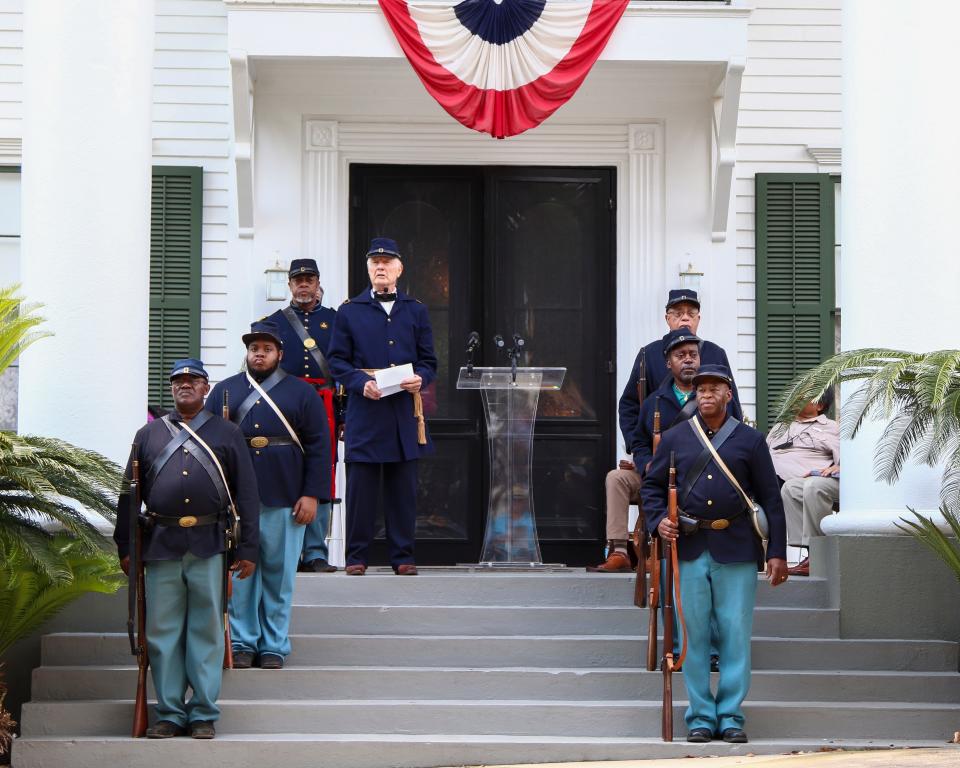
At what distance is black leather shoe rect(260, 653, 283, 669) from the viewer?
931cm

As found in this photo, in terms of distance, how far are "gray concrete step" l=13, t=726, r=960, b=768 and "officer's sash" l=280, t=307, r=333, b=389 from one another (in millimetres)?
3371

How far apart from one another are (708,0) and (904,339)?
14.7ft

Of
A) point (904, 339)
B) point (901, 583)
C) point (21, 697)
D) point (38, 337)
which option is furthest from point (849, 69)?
point (21, 697)

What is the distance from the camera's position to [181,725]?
8.66 metres

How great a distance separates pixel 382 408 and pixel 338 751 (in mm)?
2820

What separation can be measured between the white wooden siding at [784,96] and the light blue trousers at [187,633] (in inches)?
261

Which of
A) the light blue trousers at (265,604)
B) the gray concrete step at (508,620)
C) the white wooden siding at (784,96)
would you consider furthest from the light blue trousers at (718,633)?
the white wooden siding at (784,96)

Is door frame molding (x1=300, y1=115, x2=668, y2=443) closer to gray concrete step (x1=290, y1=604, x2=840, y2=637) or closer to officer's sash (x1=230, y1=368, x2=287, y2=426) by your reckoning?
officer's sash (x1=230, y1=368, x2=287, y2=426)

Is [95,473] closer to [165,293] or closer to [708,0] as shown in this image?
A: [165,293]

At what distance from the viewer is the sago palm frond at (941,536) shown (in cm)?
935

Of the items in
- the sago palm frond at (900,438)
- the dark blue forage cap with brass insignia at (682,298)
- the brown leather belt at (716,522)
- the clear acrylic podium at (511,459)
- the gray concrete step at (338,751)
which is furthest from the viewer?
the clear acrylic podium at (511,459)

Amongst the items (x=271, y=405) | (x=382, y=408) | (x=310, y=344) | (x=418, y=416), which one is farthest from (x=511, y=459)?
(x=271, y=405)

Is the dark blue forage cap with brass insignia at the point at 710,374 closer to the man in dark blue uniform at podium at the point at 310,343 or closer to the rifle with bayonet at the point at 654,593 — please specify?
the rifle with bayonet at the point at 654,593

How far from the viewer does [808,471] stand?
1166cm
